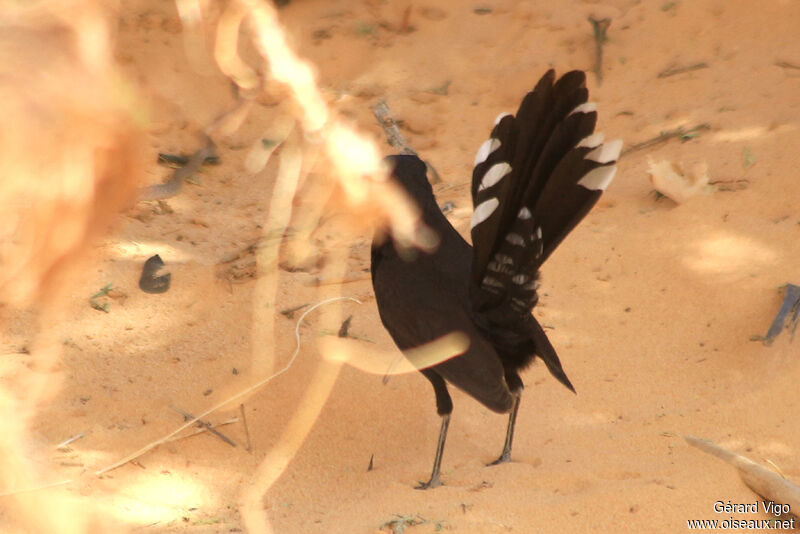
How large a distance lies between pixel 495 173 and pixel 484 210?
0.16 metres

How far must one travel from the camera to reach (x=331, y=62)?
874 cm

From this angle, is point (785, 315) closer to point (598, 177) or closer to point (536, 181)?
point (598, 177)

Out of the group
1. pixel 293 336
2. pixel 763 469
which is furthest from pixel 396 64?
pixel 763 469

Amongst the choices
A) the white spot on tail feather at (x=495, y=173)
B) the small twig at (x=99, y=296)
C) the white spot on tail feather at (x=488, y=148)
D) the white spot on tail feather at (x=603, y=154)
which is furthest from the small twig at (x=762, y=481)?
the small twig at (x=99, y=296)

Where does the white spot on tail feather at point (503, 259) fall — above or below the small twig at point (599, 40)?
below

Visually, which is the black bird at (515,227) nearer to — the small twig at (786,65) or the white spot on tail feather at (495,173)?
the white spot on tail feather at (495,173)

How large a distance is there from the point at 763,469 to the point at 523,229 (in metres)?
1.28

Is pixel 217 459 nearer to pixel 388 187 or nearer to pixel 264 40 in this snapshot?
pixel 388 187

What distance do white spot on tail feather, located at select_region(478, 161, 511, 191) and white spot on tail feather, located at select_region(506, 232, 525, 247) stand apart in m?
0.22

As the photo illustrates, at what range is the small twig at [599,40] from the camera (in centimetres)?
797

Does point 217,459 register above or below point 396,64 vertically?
below

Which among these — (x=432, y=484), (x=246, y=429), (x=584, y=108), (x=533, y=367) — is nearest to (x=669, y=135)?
(x=533, y=367)

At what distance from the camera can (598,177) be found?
327cm

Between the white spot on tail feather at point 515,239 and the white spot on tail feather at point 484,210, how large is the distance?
0.13 meters
